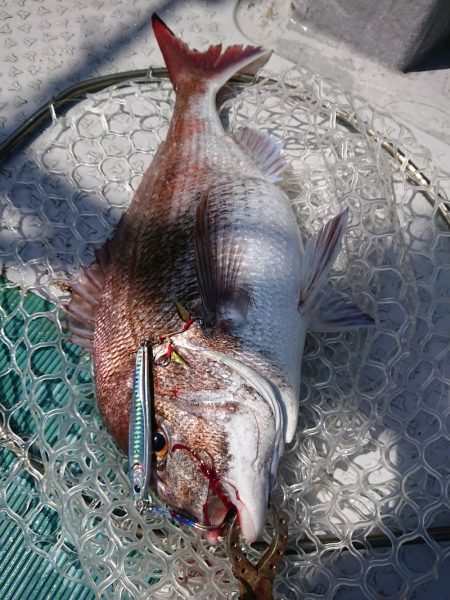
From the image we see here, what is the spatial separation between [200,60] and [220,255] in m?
1.22

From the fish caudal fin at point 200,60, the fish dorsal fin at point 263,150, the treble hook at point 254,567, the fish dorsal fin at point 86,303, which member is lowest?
the treble hook at point 254,567

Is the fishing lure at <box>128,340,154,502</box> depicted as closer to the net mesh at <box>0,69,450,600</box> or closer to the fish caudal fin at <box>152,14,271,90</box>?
the net mesh at <box>0,69,450,600</box>

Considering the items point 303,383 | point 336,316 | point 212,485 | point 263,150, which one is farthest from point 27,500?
point 263,150

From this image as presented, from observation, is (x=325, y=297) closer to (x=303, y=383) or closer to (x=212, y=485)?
(x=303, y=383)

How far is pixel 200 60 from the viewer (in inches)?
104

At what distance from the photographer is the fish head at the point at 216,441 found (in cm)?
155

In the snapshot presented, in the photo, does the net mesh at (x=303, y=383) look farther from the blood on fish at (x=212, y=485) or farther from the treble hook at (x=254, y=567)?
the blood on fish at (x=212, y=485)

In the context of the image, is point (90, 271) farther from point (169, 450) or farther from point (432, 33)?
point (432, 33)

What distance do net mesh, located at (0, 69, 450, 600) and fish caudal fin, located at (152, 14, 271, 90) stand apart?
0.14 metres

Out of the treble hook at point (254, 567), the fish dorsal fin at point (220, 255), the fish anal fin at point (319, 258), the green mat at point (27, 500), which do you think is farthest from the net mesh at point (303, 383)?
the fish dorsal fin at point (220, 255)

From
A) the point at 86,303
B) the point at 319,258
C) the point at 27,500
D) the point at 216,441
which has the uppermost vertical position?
the point at 319,258

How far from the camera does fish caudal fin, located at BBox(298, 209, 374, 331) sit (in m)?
1.94

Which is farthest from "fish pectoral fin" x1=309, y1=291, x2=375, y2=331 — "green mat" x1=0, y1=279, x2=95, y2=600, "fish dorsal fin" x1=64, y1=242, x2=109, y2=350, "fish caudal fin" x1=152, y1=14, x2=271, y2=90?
"fish caudal fin" x1=152, y1=14, x2=271, y2=90

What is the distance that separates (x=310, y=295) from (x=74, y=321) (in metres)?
0.86
